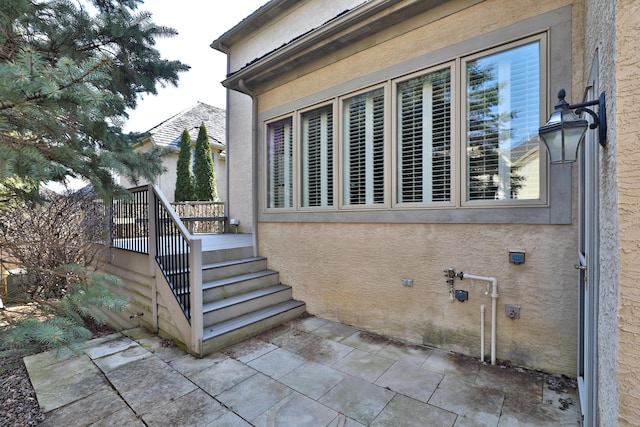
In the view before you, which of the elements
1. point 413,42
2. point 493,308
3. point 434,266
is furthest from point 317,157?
point 493,308

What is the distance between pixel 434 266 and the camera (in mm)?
3604

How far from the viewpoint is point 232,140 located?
8.62 m

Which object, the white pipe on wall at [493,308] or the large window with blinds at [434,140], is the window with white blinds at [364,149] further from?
the white pipe on wall at [493,308]

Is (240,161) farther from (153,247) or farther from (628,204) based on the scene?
(628,204)

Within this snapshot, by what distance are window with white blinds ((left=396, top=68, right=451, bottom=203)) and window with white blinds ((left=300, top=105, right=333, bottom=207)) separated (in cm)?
118

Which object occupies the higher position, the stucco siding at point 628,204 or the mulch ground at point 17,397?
the stucco siding at point 628,204

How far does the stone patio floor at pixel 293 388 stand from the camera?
8.03 feet

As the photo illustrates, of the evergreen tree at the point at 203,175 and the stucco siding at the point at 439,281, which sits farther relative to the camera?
the evergreen tree at the point at 203,175

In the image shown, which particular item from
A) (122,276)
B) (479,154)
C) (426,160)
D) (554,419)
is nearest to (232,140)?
(122,276)

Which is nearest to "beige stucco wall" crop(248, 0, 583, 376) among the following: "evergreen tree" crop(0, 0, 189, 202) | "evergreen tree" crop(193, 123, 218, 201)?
"evergreen tree" crop(0, 0, 189, 202)

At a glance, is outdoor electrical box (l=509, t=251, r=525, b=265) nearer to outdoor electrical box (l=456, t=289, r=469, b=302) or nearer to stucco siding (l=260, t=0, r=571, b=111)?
outdoor electrical box (l=456, t=289, r=469, b=302)

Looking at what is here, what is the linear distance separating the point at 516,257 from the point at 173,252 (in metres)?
4.10

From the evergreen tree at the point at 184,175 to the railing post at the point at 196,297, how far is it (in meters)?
10.0

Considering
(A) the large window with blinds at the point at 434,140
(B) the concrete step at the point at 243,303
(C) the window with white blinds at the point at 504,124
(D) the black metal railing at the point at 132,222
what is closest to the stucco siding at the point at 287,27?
(A) the large window with blinds at the point at 434,140
